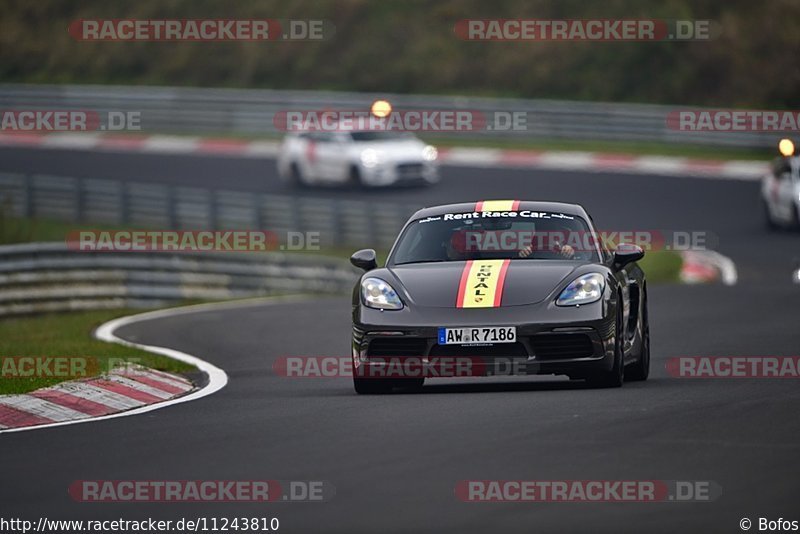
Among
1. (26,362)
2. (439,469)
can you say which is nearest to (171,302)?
(26,362)

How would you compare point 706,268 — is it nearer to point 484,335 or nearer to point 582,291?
point 582,291

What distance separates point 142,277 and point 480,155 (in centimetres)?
1930

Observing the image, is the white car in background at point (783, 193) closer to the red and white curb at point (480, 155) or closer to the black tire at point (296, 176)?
the red and white curb at point (480, 155)

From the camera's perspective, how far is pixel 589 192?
34938 millimetres

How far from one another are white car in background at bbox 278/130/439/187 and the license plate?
2573 cm

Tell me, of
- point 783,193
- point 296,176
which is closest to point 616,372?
point 783,193

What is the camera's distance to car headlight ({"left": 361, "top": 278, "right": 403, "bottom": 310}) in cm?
1091

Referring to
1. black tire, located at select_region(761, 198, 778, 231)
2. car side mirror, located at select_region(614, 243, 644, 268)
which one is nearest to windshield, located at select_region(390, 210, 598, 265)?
car side mirror, located at select_region(614, 243, 644, 268)

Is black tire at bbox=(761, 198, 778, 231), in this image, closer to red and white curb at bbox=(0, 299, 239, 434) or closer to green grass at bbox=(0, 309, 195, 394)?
green grass at bbox=(0, 309, 195, 394)

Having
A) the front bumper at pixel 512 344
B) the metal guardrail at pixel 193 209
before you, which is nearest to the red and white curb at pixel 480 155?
the metal guardrail at pixel 193 209

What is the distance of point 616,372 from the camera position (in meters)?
11.0

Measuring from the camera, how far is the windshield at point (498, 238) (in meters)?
11.6

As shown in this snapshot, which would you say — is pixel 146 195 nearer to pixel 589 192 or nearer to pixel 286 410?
pixel 589 192

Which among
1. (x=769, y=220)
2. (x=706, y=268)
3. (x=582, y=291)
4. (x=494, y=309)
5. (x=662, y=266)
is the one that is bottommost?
(x=494, y=309)
